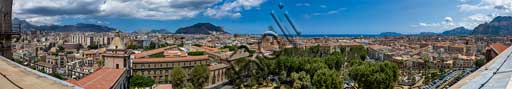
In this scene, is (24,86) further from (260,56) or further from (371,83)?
(260,56)

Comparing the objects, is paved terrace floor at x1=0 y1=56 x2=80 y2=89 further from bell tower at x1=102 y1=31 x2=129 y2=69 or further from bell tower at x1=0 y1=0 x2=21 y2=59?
bell tower at x1=102 y1=31 x2=129 y2=69

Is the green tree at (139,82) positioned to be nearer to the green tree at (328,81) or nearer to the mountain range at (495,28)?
the green tree at (328,81)

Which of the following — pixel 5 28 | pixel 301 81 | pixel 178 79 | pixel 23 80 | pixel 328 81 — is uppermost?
pixel 5 28

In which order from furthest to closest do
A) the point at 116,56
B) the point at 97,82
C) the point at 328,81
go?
the point at 116,56
the point at 328,81
the point at 97,82

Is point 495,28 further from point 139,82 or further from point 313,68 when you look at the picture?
point 139,82

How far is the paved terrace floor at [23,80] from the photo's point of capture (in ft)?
13.5

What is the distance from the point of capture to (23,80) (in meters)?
4.43

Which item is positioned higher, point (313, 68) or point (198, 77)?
point (313, 68)

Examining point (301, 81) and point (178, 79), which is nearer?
point (301, 81)

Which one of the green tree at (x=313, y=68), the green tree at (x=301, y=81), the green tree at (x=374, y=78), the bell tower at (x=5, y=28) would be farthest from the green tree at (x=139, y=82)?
the green tree at (x=374, y=78)

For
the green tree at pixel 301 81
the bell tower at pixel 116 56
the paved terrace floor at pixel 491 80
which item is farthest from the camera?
the green tree at pixel 301 81

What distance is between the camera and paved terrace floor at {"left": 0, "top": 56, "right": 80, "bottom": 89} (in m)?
4.11

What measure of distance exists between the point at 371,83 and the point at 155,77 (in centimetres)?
1952

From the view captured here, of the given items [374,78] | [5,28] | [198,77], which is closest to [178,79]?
[198,77]
